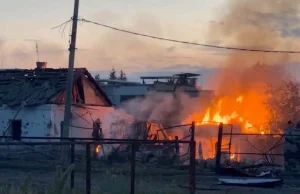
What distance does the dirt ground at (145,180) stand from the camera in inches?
813

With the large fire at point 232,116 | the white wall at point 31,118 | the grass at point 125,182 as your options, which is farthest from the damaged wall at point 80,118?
the grass at point 125,182

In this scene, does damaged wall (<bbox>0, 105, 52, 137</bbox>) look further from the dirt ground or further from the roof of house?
the dirt ground

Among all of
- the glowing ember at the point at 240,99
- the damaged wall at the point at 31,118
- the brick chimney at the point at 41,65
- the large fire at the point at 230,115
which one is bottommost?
the damaged wall at the point at 31,118

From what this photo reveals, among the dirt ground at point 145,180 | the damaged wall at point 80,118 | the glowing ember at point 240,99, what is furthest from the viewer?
the glowing ember at point 240,99

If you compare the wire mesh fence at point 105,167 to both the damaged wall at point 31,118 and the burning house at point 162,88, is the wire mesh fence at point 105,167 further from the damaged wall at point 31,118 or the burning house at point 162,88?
the burning house at point 162,88

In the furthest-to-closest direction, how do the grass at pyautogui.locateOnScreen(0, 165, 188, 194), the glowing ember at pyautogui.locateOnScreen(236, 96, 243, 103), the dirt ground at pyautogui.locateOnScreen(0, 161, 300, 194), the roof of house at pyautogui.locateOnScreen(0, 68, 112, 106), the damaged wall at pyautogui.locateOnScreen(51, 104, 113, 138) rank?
the glowing ember at pyautogui.locateOnScreen(236, 96, 243, 103) → the roof of house at pyautogui.locateOnScreen(0, 68, 112, 106) → the damaged wall at pyautogui.locateOnScreen(51, 104, 113, 138) → the dirt ground at pyautogui.locateOnScreen(0, 161, 300, 194) → the grass at pyautogui.locateOnScreen(0, 165, 188, 194)

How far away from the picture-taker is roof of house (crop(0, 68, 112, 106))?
129 feet

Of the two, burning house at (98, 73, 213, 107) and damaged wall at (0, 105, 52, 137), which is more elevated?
burning house at (98, 73, 213, 107)

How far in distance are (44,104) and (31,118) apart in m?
1.23

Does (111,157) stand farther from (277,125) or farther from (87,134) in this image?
(277,125)

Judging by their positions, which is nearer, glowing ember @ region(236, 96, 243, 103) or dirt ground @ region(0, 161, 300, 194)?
dirt ground @ region(0, 161, 300, 194)

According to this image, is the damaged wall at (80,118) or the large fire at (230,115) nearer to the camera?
the damaged wall at (80,118)

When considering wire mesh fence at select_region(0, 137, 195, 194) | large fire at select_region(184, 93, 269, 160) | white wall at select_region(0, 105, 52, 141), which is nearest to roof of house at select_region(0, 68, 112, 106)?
white wall at select_region(0, 105, 52, 141)

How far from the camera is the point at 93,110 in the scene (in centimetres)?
4203
